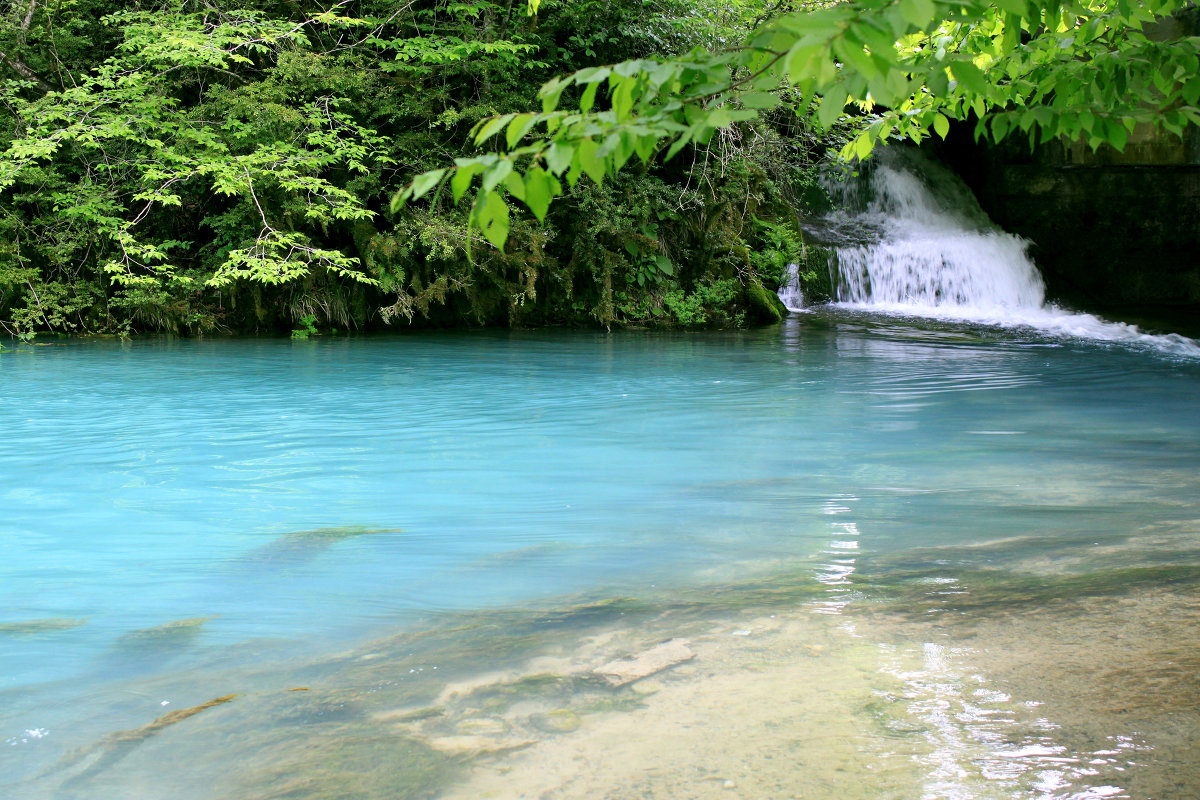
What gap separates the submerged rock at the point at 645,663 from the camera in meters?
2.38

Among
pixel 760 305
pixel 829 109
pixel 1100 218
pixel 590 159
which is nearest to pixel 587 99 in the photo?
pixel 590 159

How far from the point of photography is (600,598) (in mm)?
3113

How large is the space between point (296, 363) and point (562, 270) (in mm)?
4688

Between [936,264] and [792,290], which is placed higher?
[936,264]

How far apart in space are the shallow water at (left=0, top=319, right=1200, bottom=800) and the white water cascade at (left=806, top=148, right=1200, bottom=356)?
27.9ft

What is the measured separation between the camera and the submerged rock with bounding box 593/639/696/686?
2379 millimetres

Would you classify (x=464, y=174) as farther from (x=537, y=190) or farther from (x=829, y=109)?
(x=829, y=109)

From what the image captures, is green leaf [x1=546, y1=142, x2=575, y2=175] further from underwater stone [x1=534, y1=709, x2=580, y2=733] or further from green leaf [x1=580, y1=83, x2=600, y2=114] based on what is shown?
underwater stone [x1=534, y1=709, x2=580, y2=733]

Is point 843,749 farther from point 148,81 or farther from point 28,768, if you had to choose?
point 148,81

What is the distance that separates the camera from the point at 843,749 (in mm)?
1977

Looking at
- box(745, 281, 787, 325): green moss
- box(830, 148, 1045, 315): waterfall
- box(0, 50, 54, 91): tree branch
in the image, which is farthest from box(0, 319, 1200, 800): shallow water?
box(830, 148, 1045, 315): waterfall

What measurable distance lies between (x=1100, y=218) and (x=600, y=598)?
16041 millimetres

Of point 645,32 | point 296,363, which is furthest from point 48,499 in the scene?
point 645,32

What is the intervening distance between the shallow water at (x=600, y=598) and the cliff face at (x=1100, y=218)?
34.6ft
